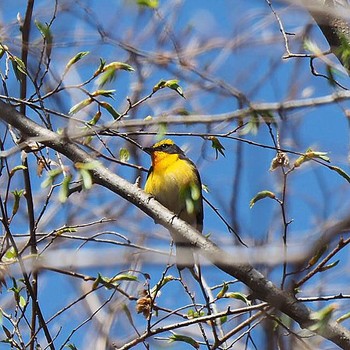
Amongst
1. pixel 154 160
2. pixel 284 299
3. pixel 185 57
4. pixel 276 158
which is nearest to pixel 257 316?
pixel 284 299

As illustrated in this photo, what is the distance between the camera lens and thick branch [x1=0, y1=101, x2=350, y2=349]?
2.96 metres

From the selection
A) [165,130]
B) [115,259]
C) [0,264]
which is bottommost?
[115,259]

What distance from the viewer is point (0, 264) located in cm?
305

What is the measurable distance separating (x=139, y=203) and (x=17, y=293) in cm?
65

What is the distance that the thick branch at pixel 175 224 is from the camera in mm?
2955

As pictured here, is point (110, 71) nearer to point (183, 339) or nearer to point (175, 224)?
point (175, 224)

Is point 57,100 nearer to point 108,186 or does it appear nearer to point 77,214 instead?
point 108,186

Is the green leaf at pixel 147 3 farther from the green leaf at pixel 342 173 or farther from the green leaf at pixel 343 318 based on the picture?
the green leaf at pixel 343 318

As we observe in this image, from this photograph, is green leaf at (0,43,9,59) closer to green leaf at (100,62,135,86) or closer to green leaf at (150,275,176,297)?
green leaf at (100,62,135,86)

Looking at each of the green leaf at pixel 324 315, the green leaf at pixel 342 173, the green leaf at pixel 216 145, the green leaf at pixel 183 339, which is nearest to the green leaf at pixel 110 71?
the green leaf at pixel 216 145

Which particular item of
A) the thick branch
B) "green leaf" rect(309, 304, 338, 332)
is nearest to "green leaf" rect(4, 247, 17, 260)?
the thick branch

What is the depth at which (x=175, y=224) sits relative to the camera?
344 cm

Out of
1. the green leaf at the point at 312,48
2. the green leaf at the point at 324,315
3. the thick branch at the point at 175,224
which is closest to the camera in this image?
the green leaf at the point at 324,315

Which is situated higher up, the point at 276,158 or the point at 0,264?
the point at 276,158
